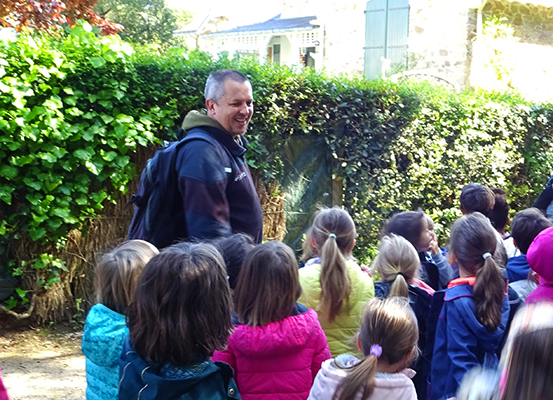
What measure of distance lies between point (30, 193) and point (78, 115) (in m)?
0.79

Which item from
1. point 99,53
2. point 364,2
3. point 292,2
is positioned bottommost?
point 99,53

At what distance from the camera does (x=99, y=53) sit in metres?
4.86

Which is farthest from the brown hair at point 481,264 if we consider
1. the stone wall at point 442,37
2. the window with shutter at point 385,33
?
the window with shutter at point 385,33

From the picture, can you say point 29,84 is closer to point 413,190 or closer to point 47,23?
point 47,23

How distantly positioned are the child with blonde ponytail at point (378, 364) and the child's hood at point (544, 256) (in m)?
0.76

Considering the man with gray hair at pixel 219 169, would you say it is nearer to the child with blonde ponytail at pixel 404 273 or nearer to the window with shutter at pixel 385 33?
the child with blonde ponytail at pixel 404 273

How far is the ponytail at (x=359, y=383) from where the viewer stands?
6.27 feet

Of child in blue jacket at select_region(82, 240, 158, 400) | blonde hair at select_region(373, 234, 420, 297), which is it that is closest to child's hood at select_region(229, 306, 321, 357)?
child in blue jacket at select_region(82, 240, 158, 400)

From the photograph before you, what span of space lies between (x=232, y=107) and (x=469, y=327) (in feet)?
5.66

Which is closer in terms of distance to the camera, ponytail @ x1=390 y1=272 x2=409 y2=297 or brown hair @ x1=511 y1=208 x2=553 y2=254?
ponytail @ x1=390 y1=272 x2=409 y2=297

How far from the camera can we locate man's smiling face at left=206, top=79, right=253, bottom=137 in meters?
3.09

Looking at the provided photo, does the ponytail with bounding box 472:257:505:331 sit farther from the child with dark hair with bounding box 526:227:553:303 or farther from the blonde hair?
the blonde hair

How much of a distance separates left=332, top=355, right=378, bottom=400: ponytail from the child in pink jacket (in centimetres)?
42

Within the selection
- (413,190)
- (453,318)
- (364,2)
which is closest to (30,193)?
(453,318)
